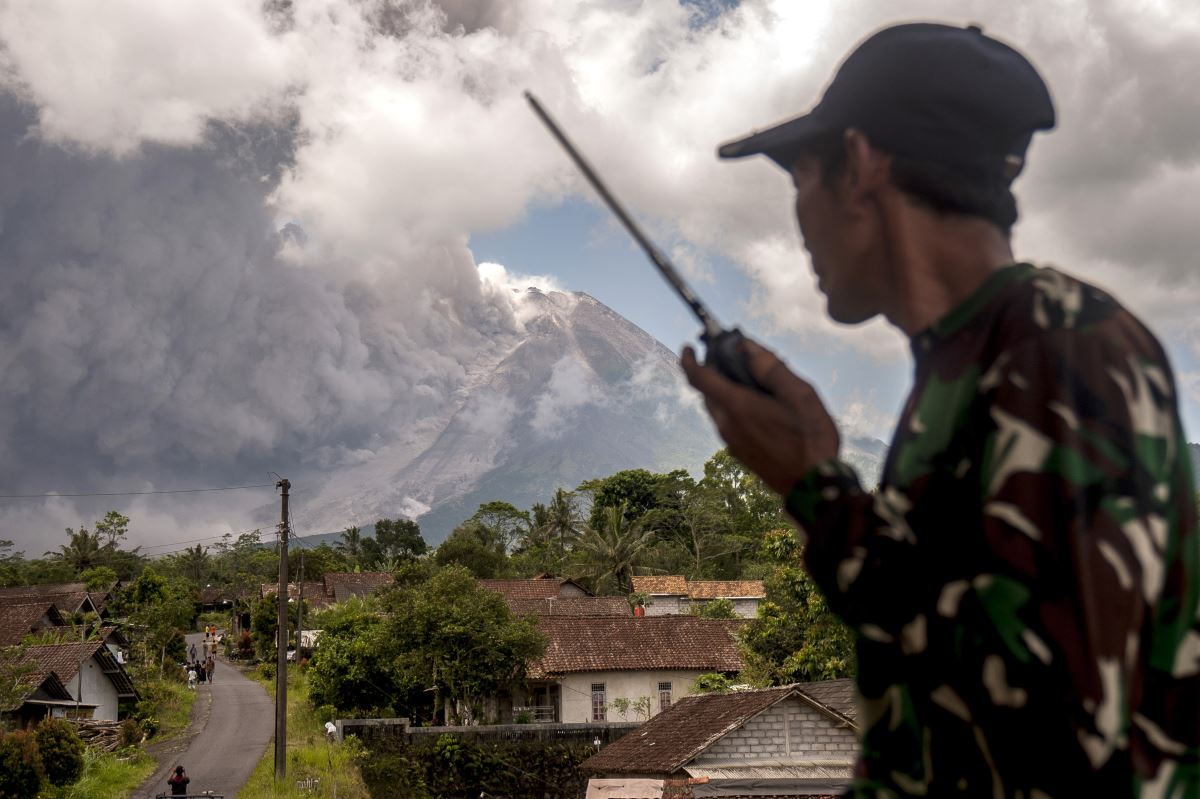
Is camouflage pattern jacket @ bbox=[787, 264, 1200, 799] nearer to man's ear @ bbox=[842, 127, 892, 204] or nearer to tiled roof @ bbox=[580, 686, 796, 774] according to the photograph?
man's ear @ bbox=[842, 127, 892, 204]

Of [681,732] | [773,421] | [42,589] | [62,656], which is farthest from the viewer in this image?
[42,589]

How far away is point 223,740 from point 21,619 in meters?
14.6

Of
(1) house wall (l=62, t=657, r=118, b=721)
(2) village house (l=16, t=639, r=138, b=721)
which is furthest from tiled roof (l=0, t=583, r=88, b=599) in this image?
(1) house wall (l=62, t=657, r=118, b=721)

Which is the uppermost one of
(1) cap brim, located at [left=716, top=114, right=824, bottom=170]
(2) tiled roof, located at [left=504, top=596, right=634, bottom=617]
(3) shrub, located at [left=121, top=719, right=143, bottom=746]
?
(1) cap brim, located at [left=716, top=114, right=824, bottom=170]

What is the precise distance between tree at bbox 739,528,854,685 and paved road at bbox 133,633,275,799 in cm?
1670

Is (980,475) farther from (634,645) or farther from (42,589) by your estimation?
(42,589)

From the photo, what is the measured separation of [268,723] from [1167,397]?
5146 centimetres

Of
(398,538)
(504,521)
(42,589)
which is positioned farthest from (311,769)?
(398,538)

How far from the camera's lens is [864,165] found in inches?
61.5

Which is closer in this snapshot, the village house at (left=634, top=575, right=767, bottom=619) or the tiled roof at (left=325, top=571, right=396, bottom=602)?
the village house at (left=634, top=575, right=767, bottom=619)

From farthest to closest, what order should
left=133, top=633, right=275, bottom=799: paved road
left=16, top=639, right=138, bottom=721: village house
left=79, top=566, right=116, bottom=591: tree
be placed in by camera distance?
left=79, top=566, right=116, bottom=591: tree
left=16, top=639, right=138, bottom=721: village house
left=133, top=633, right=275, bottom=799: paved road

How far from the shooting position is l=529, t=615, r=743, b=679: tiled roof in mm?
43812

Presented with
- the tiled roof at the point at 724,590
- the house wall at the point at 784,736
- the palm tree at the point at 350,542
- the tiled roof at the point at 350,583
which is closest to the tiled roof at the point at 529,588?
the tiled roof at the point at 724,590

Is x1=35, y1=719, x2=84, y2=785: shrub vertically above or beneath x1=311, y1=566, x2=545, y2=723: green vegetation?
beneath
